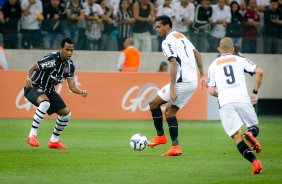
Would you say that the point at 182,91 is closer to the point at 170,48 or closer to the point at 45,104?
the point at 170,48

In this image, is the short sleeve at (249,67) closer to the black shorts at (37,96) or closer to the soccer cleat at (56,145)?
the black shorts at (37,96)

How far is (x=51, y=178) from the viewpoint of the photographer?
10.6m

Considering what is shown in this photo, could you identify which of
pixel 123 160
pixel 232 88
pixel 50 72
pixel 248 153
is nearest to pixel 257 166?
pixel 248 153

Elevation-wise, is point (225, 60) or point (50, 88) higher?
point (225, 60)

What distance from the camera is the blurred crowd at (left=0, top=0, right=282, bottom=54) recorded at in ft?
76.7

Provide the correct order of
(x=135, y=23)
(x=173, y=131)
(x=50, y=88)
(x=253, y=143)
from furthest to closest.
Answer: (x=135, y=23) < (x=50, y=88) < (x=173, y=131) < (x=253, y=143)

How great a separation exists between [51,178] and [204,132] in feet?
29.0

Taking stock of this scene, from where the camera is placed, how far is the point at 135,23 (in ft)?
79.7

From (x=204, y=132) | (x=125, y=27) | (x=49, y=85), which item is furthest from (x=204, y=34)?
(x=49, y=85)

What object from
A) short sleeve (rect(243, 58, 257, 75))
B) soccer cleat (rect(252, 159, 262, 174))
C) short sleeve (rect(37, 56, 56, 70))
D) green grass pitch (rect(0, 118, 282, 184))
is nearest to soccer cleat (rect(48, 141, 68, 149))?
green grass pitch (rect(0, 118, 282, 184))

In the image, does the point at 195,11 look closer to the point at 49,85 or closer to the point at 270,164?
the point at 49,85

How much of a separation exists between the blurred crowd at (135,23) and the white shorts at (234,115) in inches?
493

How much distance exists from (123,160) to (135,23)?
1187 centimetres

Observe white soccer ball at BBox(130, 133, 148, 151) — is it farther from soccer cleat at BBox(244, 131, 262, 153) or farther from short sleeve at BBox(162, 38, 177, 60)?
soccer cleat at BBox(244, 131, 262, 153)
